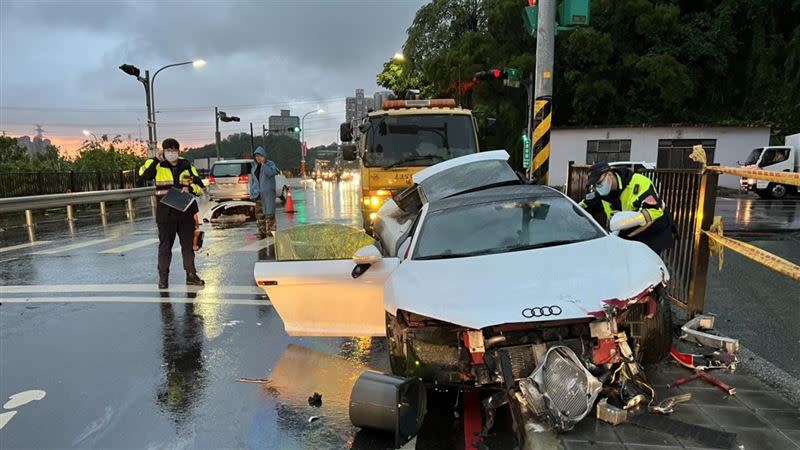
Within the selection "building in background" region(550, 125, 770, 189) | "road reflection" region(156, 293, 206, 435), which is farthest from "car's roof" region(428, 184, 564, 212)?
"building in background" region(550, 125, 770, 189)

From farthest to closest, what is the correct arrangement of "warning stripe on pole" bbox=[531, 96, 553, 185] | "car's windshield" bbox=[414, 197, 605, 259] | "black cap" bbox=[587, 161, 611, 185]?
"warning stripe on pole" bbox=[531, 96, 553, 185]
"black cap" bbox=[587, 161, 611, 185]
"car's windshield" bbox=[414, 197, 605, 259]

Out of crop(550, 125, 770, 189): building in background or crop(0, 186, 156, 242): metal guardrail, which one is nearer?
crop(0, 186, 156, 242): metal guardrail

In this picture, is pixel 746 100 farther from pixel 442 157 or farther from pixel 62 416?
pixel 62 416

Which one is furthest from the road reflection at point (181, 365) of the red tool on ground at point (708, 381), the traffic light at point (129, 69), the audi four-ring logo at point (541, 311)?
the traffic light at point (129, 69)

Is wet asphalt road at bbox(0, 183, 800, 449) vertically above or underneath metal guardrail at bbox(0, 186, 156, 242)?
underneath

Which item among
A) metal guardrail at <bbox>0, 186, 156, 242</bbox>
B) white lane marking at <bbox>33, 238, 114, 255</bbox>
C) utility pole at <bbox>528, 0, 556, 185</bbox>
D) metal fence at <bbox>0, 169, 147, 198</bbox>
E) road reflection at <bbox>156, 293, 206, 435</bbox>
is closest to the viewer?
road reflection at <bbox>156, 293, 206, 435</bbox>

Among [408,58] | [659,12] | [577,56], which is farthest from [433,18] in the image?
[659,12]

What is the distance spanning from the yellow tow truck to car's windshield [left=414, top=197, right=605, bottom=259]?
176 inches

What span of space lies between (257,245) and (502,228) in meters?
7.33

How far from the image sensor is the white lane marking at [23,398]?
380 cm

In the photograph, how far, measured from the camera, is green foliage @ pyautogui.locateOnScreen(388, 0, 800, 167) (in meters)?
25.4

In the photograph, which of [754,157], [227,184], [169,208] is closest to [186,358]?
[169,208]

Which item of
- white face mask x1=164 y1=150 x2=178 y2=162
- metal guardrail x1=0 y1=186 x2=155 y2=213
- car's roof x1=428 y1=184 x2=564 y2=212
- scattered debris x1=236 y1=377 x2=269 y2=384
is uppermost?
white face mask x1=164 y1=150 x2=178 y2=162

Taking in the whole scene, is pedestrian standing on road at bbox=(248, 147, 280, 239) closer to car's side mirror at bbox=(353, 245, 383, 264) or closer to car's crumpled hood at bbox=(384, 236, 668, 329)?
car's side mirror at bbox=(353, 245, 383, 264)
